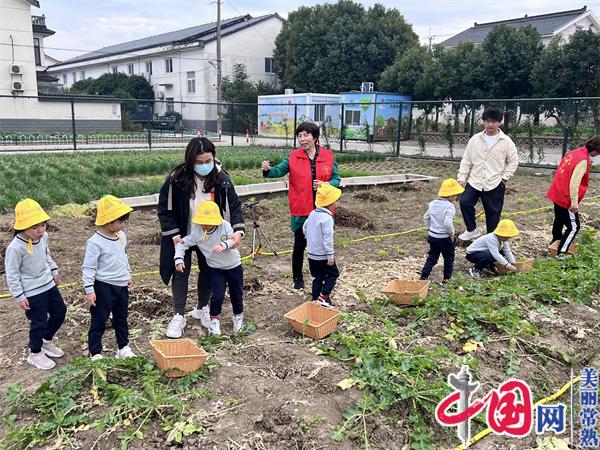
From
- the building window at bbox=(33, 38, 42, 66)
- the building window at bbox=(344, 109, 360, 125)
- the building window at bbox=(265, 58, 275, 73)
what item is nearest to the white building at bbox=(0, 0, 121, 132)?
the building window at bbox=(33, 38, 42, 66)

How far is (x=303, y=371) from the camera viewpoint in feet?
11.1

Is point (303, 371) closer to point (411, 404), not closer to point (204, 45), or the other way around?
point (411, 404)

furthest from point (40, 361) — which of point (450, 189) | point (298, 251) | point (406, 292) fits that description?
point (450, 189)

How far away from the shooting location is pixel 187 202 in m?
3.97

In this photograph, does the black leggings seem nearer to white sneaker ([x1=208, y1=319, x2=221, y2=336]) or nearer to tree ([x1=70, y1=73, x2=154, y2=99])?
white sneaker ([x1=208, y1=319, x2=221, y2=336])

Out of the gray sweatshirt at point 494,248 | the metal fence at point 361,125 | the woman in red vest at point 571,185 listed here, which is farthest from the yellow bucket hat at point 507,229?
the metal fence at point 361,125

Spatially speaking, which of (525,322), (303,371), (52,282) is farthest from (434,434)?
(52,282)

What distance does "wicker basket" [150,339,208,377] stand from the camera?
3.22 m

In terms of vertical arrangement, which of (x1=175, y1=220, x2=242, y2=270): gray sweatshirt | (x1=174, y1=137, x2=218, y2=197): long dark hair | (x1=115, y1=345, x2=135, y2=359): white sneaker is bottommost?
(x1=115, y1=345, x2=135, y2=359): white sneaker

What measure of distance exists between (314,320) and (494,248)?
97.9 inches

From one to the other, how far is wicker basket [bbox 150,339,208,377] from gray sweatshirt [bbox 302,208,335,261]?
57.0 inches

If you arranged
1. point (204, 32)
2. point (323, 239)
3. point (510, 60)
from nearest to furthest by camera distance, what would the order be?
point (323, 239) < point (510, 60) < point (204, 32)

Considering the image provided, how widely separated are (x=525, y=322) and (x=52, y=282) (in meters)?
3.74

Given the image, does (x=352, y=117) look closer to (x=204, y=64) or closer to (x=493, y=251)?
(x=204, y=64)
